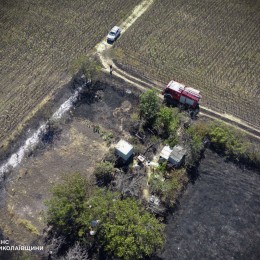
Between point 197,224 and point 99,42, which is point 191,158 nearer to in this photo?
point 197,224

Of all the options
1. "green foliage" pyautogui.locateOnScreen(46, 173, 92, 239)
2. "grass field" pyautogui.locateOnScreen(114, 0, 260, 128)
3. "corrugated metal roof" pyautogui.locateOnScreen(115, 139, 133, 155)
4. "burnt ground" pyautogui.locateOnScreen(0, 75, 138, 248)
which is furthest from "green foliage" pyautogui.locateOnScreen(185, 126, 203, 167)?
"green foliage" pyautogui.locateOnScreen(46, 173, 92, 239)

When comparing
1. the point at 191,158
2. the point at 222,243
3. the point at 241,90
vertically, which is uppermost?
the point at 241,90

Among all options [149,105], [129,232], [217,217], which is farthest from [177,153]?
[129,232]

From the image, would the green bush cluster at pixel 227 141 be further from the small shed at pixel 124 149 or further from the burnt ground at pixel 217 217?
the small shed at pixel 124 149

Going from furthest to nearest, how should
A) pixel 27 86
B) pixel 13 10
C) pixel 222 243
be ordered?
pixel 13 10 < pixel 27 86 < pixel 222 243

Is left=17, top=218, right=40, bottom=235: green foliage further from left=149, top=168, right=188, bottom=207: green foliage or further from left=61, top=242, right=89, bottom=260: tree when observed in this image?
left=149, top=168, right=188, bottom=207: green foliage

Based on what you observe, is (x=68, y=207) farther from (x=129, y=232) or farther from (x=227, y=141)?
(x=227, y=141)

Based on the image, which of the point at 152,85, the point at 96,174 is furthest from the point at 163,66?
the point at 96,174
